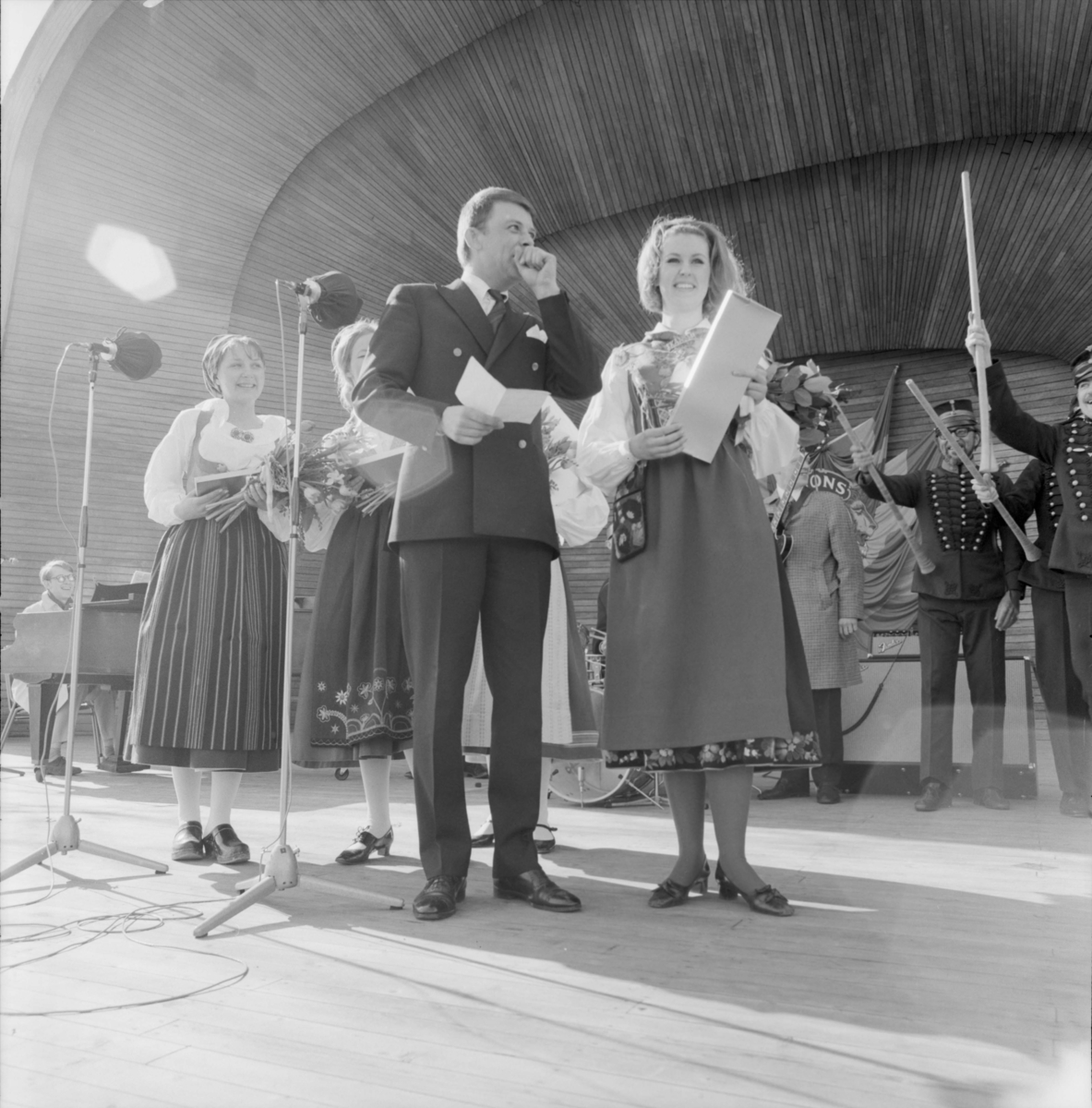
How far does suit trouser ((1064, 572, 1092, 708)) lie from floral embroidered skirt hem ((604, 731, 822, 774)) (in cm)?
214

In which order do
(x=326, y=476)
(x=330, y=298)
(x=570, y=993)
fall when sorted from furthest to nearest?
(x=326, y=476), (x=330, y=298), (x=570, y=993)

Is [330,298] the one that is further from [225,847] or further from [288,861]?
[225,847]

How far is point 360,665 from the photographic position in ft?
9.85

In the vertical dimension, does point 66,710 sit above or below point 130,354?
below

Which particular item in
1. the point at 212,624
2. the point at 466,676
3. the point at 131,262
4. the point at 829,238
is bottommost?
the point at 466,676

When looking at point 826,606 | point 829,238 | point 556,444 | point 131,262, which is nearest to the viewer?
point 556,444

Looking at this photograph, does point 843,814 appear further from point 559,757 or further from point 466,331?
point 466,331

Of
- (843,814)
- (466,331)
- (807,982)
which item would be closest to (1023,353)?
(843,814)

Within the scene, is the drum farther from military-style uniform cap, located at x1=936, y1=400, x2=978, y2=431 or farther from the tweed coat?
military-style uniform cap, located at x1=936, y1=400, x2=978, y2=431

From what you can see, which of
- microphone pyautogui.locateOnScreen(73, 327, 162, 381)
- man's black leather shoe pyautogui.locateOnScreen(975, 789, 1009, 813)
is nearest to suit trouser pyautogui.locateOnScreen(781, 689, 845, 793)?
man's black leather shoe pyautogui.locateOnScreen(975, 789, 1009, 813)

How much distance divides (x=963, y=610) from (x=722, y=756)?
2602 mm

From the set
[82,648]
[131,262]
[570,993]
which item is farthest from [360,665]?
[131,262]

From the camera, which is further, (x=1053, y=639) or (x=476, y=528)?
(x=1053, y=639)

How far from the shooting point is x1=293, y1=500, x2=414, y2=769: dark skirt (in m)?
2.95
